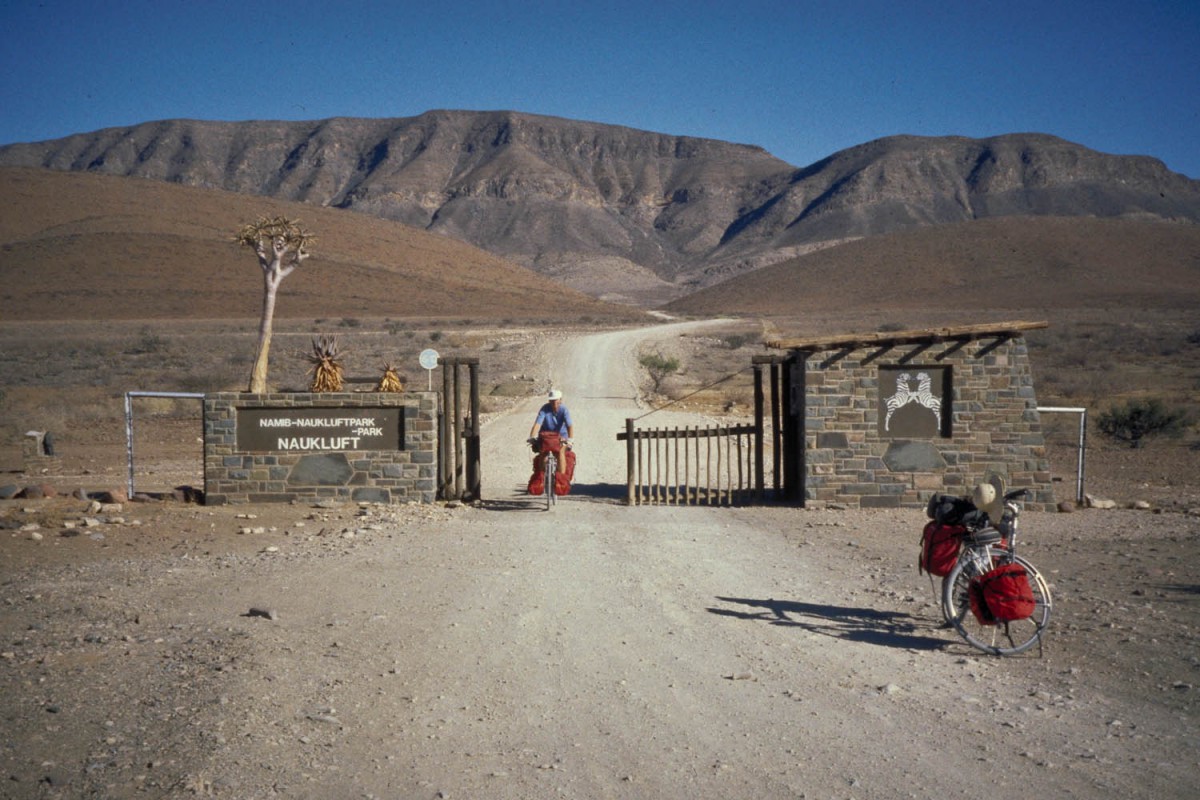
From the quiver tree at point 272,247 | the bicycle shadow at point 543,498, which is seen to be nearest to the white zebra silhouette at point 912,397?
the bicycle shadow at point 543,498

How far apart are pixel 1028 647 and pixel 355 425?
8878 millimetres

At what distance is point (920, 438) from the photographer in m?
13.1

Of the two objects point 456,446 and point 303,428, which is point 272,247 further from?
point 456,446

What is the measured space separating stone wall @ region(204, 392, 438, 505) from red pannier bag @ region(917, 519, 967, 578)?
294 inches

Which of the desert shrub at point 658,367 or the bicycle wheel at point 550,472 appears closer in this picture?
the bicycle wheel at point 550,472

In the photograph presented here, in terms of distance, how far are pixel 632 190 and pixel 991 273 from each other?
382 feet

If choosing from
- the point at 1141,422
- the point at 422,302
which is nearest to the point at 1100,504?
the point at 1141,422

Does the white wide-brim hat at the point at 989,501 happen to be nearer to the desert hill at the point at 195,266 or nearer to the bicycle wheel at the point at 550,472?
the bicycle wheel at the point at 550,472

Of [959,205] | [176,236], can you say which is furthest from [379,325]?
[959,205]

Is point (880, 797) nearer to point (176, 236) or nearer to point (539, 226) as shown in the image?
point (176, 236)

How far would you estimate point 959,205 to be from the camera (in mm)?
169000

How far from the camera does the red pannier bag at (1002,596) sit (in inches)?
263

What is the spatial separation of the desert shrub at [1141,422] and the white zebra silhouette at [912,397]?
31.9 feet

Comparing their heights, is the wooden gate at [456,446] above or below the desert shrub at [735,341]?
below
